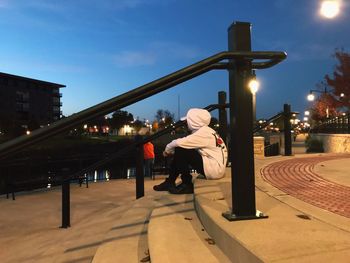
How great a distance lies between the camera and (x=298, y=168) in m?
7.08

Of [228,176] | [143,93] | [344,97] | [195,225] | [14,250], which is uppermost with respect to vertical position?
[344,97]

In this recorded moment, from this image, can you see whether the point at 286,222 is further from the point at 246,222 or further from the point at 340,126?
the point at 340,126

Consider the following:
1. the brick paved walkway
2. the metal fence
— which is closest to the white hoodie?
the brick paved walkway

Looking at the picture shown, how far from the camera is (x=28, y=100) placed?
362 feet

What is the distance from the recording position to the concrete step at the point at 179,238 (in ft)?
10.2

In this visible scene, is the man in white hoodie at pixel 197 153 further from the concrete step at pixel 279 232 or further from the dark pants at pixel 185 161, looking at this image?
the concrete step at pixel 279 232

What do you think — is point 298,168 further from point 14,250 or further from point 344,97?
point 344,97

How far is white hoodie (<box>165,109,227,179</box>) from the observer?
533cm

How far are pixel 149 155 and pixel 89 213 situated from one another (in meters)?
5.60

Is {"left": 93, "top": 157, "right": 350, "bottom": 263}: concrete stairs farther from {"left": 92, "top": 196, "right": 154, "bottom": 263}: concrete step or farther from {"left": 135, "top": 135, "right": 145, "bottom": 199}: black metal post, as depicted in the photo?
{"left": 135, "top": 135, "right": 145, "bottom": 199}: black metal post

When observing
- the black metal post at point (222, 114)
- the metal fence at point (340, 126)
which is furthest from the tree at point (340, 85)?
the black metal post at point (222, 114)

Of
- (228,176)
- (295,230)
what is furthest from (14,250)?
(295,230)

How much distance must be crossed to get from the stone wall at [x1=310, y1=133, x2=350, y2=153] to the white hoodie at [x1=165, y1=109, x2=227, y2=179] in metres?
10.3

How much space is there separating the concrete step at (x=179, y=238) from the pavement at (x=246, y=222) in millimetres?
66
